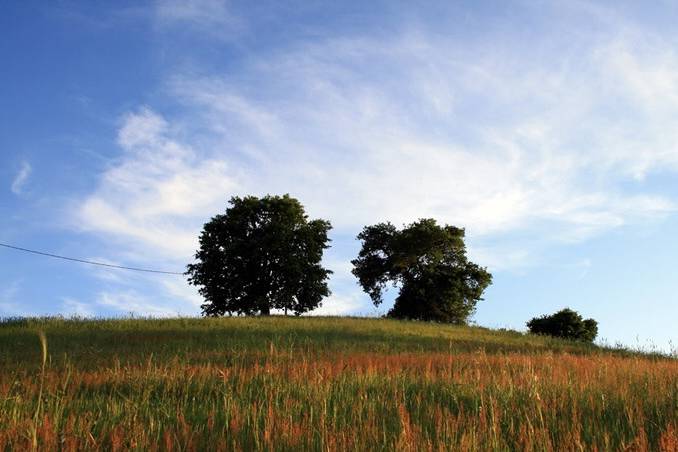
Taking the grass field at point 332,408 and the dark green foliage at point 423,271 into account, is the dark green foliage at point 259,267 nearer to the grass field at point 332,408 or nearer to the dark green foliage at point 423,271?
the dark green foliage at point 423,271

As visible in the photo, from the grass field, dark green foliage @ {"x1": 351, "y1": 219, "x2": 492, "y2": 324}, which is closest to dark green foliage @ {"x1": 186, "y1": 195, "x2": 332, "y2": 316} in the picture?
dark green foliage @ {"x1": 351, "y1": 219, "x2": 492, "y2": 324}

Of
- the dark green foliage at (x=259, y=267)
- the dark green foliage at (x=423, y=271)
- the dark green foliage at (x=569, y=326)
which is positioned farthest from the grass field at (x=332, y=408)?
the dark green foliage at (x=569, y=326)

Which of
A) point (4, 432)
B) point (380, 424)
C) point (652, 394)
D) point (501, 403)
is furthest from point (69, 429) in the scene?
point (652, 394)

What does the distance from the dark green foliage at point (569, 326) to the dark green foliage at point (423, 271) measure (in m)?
6.33

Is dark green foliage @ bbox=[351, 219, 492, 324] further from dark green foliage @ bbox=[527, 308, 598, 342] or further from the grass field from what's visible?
the grass field

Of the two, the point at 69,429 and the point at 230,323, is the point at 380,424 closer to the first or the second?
the point at 69,429

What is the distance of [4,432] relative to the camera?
19.0 feet

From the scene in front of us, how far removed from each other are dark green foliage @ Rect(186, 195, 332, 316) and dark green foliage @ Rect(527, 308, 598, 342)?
1914cm

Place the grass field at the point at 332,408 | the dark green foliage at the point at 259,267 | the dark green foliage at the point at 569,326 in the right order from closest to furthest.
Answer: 1. the grass field at the point at 332,408
2. the dark green foliage at the point at 259,267
3. the dark green foliage at the point at 569,326

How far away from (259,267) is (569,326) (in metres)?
25.4

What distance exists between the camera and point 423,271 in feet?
157

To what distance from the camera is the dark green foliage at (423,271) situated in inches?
1807

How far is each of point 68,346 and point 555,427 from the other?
728 inches

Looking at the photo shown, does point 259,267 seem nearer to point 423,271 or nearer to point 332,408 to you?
point 423,271
